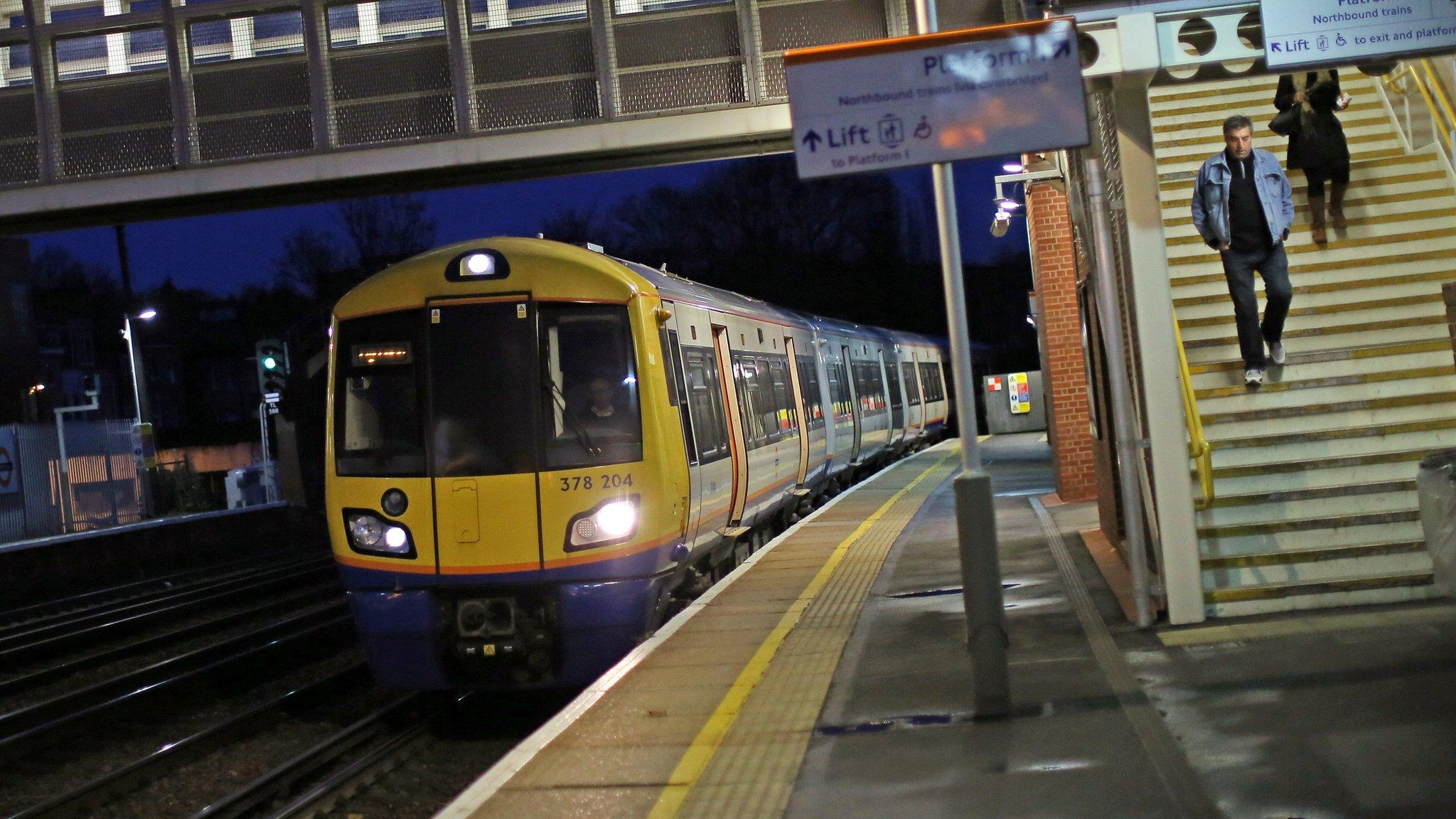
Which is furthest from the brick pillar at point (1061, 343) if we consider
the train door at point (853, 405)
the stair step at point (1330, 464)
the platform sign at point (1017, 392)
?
the platform sign at point (1017, 392)

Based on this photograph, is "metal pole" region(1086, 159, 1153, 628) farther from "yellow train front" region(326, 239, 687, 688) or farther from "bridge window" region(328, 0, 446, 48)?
"bridge window" region(328, 0, 446, 48)

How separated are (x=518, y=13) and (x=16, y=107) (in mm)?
5429

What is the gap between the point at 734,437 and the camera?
35.3ft

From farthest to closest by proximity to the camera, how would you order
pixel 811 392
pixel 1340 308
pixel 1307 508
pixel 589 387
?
pixel 811 392 < pixel 1340 308 < pixel 589 387 < pixel 1307 508

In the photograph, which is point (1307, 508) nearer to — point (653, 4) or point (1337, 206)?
point (1337, 206)

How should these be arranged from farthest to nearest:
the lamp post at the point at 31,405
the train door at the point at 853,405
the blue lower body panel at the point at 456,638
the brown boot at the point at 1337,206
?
the lamp post at the point at 31,405, the train door at the point at 853,405, the brown boot at the point at 1337,206, the blue lower body panel at the point at 456,638

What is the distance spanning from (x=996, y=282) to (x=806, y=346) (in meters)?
69.9

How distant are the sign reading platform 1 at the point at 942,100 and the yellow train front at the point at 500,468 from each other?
10.0 ft

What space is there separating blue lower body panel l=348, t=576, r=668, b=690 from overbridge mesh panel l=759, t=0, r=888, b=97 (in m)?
6.53

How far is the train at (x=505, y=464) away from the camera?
8.00 metres

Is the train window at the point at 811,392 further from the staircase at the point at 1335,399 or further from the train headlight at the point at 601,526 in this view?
the train headlight at the point at 601,526

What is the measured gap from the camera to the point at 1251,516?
7.55 m

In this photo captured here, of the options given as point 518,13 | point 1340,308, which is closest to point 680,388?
point 1340,308

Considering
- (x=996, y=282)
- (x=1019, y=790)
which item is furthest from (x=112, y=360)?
(x=1019, y=790)
